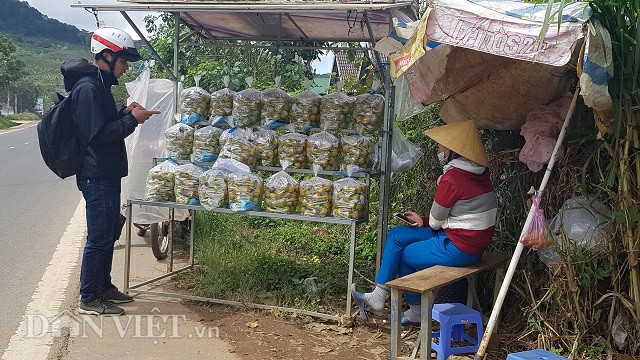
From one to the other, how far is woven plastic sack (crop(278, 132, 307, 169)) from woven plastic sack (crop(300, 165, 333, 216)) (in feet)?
1.19

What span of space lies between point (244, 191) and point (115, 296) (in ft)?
5.07

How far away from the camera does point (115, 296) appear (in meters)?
5.79

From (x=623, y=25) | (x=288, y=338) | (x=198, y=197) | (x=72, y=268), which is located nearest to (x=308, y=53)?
(x=198, y=197)

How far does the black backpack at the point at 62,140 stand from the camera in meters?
5.32

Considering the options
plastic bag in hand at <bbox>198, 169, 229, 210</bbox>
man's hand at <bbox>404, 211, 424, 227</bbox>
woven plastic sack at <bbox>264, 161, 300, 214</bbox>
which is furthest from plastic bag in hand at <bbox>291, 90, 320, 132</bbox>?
man's hand at <bbox>404, 211, 424, 227</bbox>

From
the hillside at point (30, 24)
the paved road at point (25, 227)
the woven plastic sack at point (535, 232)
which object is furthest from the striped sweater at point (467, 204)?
the hillside at point (30, 24)

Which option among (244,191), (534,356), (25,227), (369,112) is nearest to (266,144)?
(244,191)

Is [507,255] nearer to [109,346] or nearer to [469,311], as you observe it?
[469,311]

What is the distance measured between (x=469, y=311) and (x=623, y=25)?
218 centimetres

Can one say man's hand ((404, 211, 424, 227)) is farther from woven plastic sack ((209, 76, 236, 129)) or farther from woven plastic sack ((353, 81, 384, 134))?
woven plastic sack ((209, 76, 236, 129))

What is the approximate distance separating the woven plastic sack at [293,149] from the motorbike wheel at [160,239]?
6.84 feet

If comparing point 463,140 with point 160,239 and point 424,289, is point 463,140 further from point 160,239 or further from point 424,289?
point 160,239

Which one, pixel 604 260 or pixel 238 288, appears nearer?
pixel 604 260

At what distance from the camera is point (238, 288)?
593 cm
